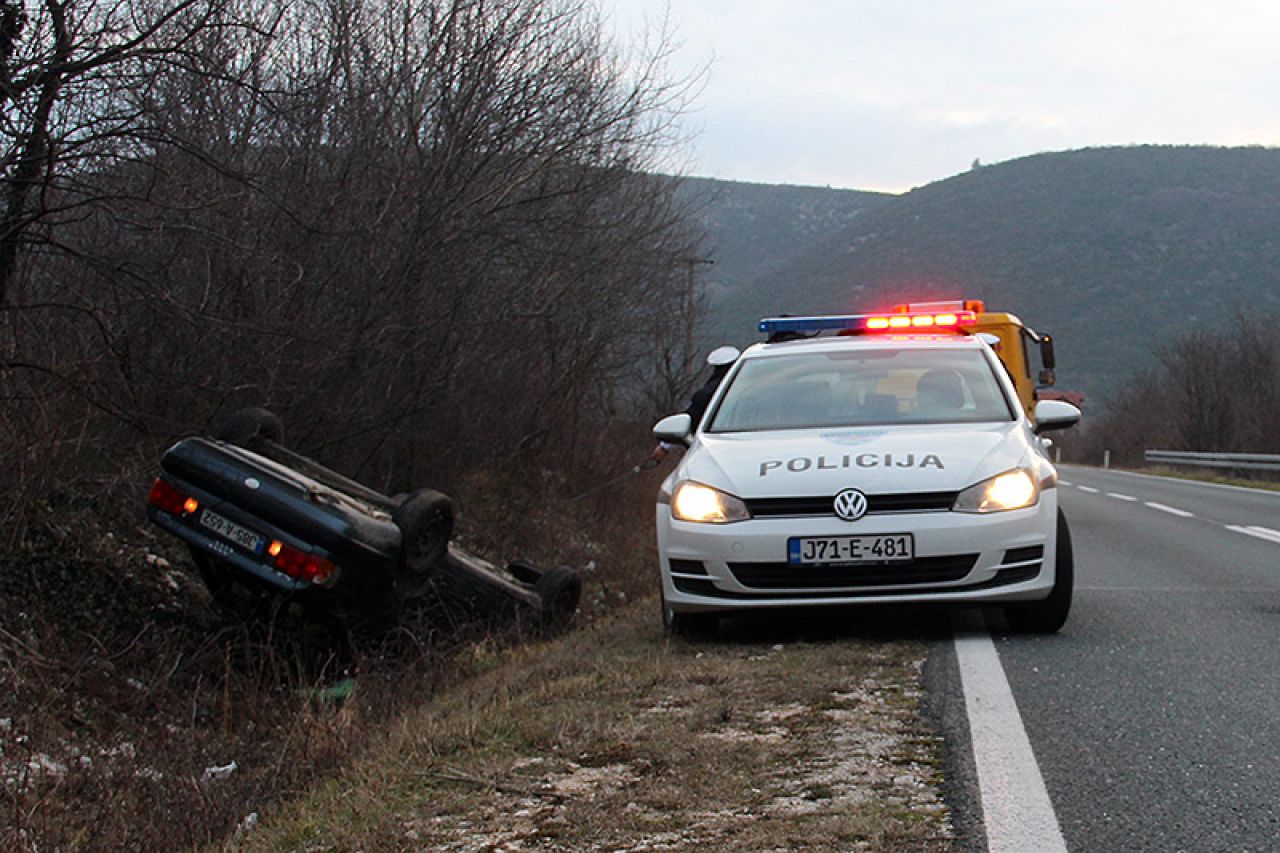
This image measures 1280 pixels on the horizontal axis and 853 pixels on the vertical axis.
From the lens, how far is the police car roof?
29.2 feet

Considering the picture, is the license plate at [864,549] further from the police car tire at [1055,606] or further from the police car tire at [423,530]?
the police car tire at [423,530]

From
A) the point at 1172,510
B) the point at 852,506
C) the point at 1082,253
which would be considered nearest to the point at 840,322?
the point at 852,506

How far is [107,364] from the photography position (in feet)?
36.6

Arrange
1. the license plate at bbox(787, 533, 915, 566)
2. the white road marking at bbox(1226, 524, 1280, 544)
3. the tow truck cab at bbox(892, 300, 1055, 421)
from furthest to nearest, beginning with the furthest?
the tow truck cab at bbox(892, 300, 1055, 421)
the white road marking at bbox(1226, 524, 1280, 544)
the license plate at bbox(787, 533, 915, 566)

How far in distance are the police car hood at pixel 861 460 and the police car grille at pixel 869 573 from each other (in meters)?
0.33

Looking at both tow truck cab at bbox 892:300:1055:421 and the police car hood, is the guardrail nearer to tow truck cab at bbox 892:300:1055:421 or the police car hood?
tow truck cab at bbox 892:300:1055:421

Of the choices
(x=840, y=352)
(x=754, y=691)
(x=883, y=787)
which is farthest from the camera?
(x=840, y=352)

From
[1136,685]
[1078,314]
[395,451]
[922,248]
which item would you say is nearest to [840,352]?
[1136,685]

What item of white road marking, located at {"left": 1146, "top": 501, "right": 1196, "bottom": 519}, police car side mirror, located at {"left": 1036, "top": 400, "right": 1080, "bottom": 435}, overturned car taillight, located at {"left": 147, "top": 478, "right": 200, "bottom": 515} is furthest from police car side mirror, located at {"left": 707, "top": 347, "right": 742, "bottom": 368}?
white road marking, located at {"left": 1146, "top": 501, "right": 1196, "bottom": 519}

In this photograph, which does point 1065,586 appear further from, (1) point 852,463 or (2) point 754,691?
(2) point 754,691

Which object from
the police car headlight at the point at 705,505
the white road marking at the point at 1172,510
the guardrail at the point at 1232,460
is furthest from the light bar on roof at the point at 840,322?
the guardrail at the point at 1232,460

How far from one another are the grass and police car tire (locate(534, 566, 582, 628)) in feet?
12.7

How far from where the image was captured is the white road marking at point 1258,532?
47.7 ft

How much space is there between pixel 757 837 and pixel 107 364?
8.54 metres
